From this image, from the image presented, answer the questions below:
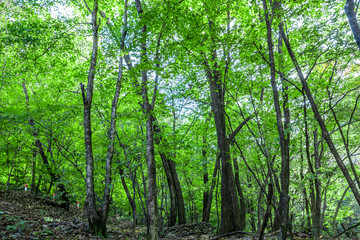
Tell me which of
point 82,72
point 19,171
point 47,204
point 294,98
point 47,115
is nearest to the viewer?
point 294,98

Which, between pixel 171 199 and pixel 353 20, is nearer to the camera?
pixel 353 20

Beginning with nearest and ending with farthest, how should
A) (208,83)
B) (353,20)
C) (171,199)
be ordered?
1. (353,20)
2. (208,83)
3. (171,199)

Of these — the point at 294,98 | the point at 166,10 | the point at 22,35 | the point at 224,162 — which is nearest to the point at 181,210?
the point at 224,162

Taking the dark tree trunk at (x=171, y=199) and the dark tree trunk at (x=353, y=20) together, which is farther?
the dark tree trunk at (x=171, y=199)

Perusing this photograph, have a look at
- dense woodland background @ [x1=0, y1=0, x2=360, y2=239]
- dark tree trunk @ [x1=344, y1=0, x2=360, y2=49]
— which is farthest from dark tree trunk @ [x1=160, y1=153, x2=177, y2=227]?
dark tree trunk @ [x1=344, y1=0, x2=360, y2=49]

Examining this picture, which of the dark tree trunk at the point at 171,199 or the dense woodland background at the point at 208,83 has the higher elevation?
the dense woodland background at the point at 208,83

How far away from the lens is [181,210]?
10.0 meters

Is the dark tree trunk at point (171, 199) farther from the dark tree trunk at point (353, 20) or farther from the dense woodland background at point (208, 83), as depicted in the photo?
the dark tree trunk at point (353, 20)

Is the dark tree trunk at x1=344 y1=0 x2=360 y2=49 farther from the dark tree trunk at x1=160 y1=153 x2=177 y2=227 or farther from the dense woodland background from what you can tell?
the dark tree trunk at x1=160 y1=153 x2=177 y2=227

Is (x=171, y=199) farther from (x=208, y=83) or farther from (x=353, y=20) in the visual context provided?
(x=353, y=20)

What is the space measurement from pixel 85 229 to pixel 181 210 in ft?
14.6

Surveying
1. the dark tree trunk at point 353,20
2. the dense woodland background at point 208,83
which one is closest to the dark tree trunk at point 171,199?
the dense woodland background at point 208,83

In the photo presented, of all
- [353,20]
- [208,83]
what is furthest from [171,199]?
[353,20]

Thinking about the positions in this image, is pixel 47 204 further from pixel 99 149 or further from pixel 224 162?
pixel 224 162
